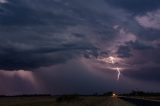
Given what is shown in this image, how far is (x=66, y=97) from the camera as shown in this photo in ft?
375

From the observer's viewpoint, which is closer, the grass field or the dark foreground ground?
the dark foreground ground

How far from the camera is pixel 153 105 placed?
50.7 metres

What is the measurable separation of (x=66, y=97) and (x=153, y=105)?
6510cm

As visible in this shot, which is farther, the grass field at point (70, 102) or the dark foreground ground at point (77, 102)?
the grass field at point (70, 102)

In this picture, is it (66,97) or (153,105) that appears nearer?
(153,105)

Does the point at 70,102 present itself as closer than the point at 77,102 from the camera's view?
No
